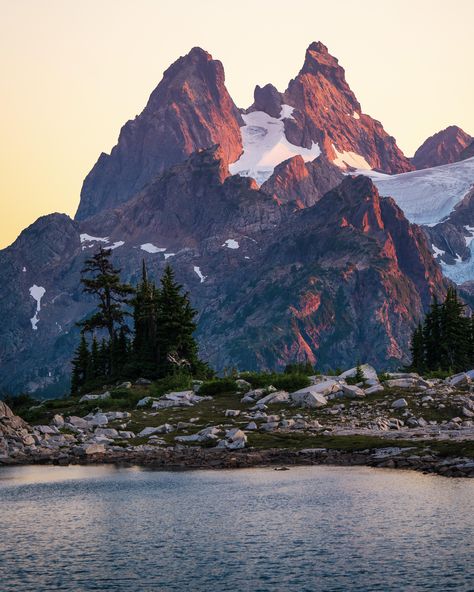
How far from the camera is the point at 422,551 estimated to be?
107 ft

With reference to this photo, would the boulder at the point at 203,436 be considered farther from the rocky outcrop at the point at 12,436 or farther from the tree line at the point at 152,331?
the tree line at the point at 152,331

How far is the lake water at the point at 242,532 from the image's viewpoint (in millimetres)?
30297

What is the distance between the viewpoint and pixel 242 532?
124 feet

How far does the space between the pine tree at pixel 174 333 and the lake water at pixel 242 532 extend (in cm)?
4816

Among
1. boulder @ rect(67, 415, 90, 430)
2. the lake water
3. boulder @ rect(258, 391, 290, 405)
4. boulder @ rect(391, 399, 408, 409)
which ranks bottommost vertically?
the lake water

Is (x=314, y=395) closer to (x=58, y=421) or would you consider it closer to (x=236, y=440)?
(x=236, y=440)

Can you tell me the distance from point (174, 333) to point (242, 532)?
222 ft

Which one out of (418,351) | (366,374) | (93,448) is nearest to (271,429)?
(93,448)

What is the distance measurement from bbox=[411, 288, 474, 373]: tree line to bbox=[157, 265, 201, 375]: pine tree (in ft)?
104

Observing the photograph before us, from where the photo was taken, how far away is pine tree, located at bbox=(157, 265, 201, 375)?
102887 millimetres

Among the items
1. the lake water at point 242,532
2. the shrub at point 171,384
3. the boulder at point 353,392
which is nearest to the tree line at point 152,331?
the shrub at point 171,384

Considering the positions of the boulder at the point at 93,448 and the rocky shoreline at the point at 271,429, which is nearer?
the rocky shoreline at the point at 271,429

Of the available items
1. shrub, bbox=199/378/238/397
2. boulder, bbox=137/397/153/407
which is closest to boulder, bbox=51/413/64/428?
boulder, bbox=137/397/153/407

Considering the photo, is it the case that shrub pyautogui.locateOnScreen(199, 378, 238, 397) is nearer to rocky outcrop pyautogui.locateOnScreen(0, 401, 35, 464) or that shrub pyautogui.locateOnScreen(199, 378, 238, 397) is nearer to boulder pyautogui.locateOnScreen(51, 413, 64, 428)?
boulder pyautogui.locateOnScreen(51, 413, 64, 428)
